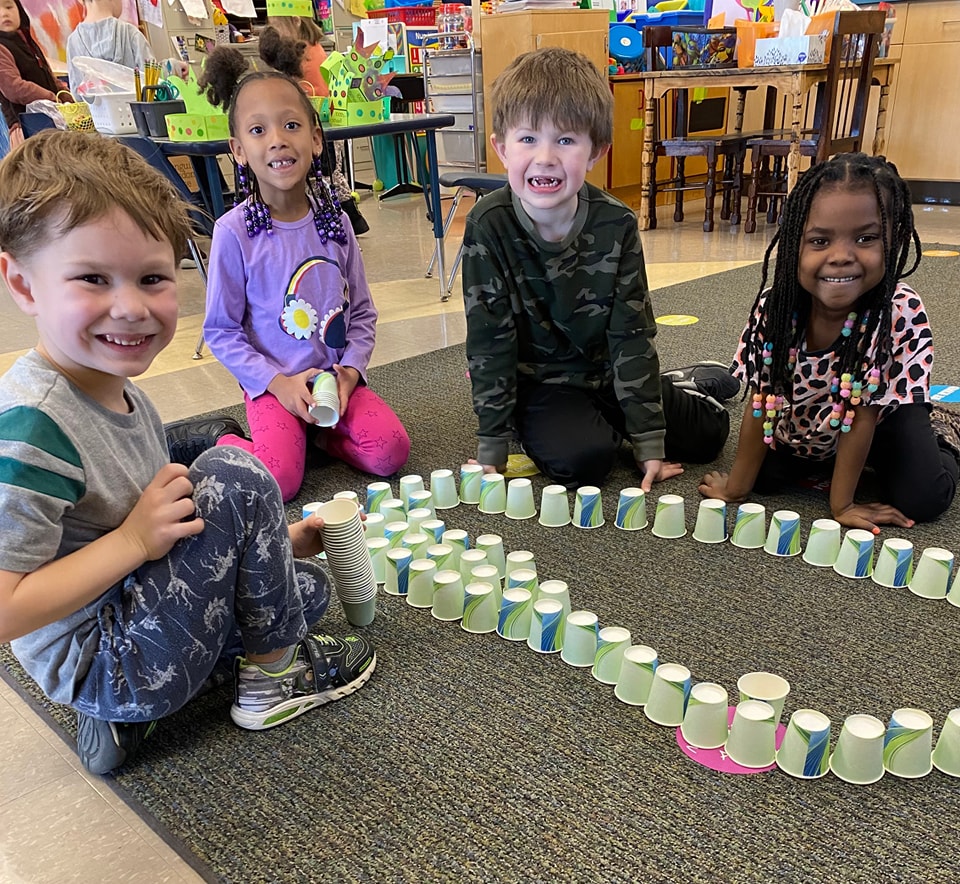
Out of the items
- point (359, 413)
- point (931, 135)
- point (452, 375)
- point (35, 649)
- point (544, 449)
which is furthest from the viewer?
point (931, 135)

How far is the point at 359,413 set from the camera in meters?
1.68

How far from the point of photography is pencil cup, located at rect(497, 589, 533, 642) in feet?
3.64

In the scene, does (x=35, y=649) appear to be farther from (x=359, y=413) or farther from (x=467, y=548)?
(x=359, y=413)

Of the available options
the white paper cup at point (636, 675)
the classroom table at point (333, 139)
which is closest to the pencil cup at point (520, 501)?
the white paper cup at point (636, 675)

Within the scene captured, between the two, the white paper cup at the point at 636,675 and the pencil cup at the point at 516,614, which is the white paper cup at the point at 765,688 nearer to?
the white paper cup at the point at 636,675

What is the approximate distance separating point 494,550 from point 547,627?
194mm

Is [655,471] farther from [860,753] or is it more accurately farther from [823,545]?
[860,753]

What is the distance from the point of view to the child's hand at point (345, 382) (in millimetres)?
1700

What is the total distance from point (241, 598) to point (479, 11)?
4.69 m

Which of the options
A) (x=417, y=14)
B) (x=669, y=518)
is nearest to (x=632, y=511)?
(x=669, y=518)

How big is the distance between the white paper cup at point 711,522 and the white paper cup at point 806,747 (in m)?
0.47

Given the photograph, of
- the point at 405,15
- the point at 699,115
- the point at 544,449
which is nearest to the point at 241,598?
the point at 544,449

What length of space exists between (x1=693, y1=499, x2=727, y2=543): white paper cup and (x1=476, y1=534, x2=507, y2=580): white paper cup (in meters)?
0.33

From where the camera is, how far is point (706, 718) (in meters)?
0.91
